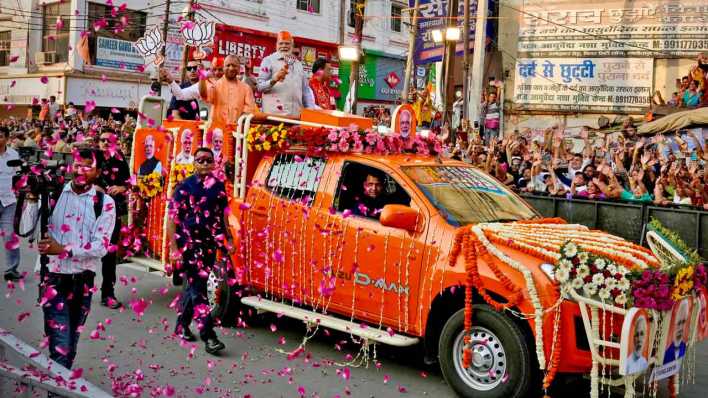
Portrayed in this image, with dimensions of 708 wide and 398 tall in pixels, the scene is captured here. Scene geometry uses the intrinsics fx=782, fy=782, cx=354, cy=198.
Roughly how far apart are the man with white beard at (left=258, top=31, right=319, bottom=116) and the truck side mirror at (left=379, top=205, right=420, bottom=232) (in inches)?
143

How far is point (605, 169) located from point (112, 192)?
27.0ft

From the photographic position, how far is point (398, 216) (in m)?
6.13

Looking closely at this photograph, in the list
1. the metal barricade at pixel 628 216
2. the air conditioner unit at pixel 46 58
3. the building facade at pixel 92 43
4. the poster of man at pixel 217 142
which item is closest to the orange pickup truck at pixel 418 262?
the poster of man at pixel 217 142

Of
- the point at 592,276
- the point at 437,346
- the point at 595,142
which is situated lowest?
the point at 437,346

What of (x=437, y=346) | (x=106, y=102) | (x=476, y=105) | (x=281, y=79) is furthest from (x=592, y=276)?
(x=106, y=102)

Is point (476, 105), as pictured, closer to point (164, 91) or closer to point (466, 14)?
point (466, 14)

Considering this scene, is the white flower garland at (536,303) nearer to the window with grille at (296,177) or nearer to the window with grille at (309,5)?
the window with grille at (296,177)

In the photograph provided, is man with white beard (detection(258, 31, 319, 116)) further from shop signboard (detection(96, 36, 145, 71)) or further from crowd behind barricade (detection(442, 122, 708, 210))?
shop signboard (detection(96, 36, 145, 71))

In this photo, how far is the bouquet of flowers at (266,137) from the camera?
7.52 meters

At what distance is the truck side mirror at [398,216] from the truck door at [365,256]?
19cm

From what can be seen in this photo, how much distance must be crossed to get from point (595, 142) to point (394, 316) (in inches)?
641

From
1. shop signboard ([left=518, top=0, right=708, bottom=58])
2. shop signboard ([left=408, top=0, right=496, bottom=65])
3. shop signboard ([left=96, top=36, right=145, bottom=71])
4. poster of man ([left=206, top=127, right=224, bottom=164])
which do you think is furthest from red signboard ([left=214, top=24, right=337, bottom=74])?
poster of man ([left=206, top=127, right=224, bottom=164])

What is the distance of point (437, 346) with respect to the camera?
6.35m

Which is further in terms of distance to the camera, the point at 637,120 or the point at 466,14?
the point at 466,14
